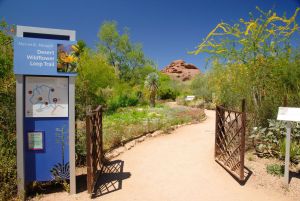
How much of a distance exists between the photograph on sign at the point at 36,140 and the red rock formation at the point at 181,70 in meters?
85.6

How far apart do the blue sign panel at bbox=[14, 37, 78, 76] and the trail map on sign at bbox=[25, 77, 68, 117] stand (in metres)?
0.21


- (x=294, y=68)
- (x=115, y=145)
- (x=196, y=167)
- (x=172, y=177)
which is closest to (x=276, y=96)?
(x=294, y=68)

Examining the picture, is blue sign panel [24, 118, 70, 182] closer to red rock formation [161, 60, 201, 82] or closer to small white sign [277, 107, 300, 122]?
small white sign [277, 107, 300, 122]

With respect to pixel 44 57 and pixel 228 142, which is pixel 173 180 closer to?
pixel 228 142

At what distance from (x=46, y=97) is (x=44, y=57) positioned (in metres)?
0.69

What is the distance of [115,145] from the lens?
7570 millimetres

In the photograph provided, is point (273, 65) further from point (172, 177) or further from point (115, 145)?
point (115, 145)

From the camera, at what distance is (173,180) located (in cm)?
515

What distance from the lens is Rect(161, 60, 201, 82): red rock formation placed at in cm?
8991

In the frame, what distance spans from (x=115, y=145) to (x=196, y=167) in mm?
2720

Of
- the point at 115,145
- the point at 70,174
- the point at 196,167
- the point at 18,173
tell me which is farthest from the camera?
the point at 115,145

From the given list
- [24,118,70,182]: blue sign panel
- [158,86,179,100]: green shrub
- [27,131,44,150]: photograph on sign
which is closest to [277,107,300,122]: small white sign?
[24,118,70,182]: blue sign panel

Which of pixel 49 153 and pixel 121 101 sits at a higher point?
pixel 121 101

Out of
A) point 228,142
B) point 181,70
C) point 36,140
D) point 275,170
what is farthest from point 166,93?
point 181,70
